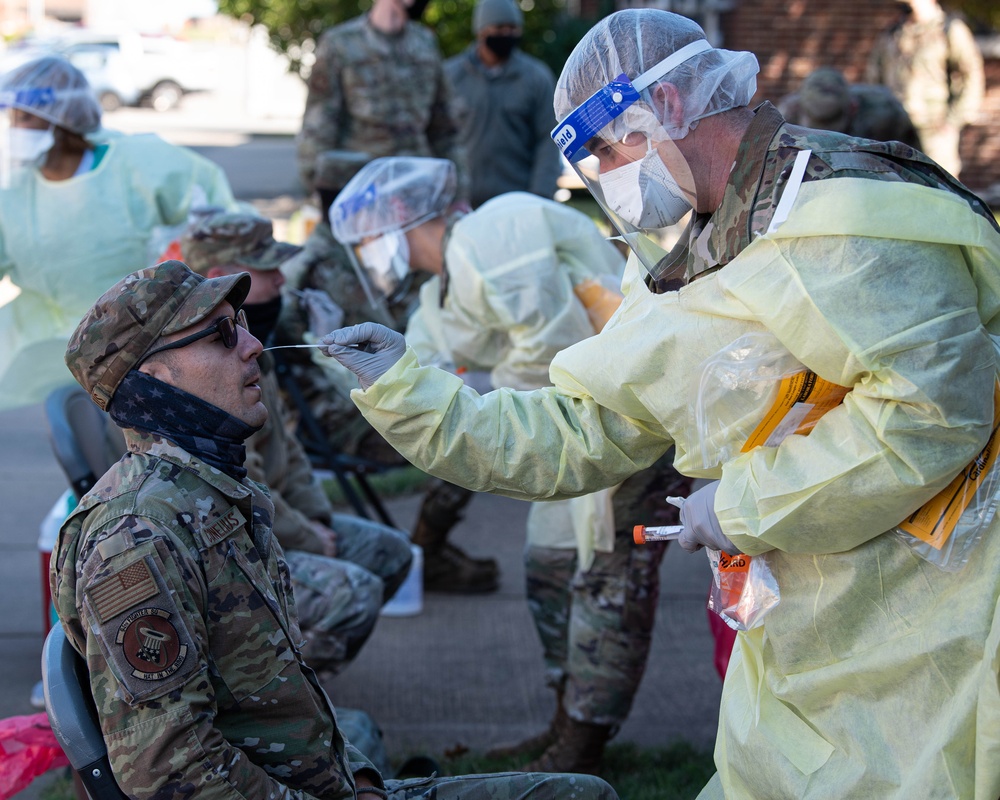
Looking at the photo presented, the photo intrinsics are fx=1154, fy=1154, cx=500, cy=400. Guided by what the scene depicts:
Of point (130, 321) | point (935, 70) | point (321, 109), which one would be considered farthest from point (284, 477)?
point (935, 70)

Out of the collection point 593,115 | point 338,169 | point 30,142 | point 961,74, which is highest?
point 593,115

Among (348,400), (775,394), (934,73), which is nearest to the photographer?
(775,394)

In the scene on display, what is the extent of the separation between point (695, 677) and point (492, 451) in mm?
2594

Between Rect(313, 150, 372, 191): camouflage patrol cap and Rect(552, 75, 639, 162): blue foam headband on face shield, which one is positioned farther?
Rect(313, 150, 372, 191): camouflage patrol cap

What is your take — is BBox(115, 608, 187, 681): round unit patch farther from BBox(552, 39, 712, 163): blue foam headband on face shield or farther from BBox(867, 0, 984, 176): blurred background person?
BBox(867, 0, 984, 176): blurred background person

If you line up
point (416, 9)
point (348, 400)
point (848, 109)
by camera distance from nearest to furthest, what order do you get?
point (348, 400) → point (848, 109) → point (416, 9)

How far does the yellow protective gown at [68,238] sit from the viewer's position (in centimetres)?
456

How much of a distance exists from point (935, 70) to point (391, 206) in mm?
6655

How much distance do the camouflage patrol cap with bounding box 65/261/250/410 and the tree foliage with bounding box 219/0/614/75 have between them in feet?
33.8

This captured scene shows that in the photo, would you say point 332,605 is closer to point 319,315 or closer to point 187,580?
point 187,580

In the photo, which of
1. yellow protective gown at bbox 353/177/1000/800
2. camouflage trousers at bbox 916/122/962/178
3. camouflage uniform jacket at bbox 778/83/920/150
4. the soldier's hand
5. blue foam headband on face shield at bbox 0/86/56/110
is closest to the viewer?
yellow protective gown at bbox 353/177/1000/800

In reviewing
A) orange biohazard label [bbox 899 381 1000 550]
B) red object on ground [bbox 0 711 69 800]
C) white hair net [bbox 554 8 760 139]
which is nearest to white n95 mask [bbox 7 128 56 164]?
red object on ground [bbox 0 711 69 800]

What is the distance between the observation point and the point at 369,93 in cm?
668

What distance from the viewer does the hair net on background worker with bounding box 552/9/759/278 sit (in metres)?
2.06
